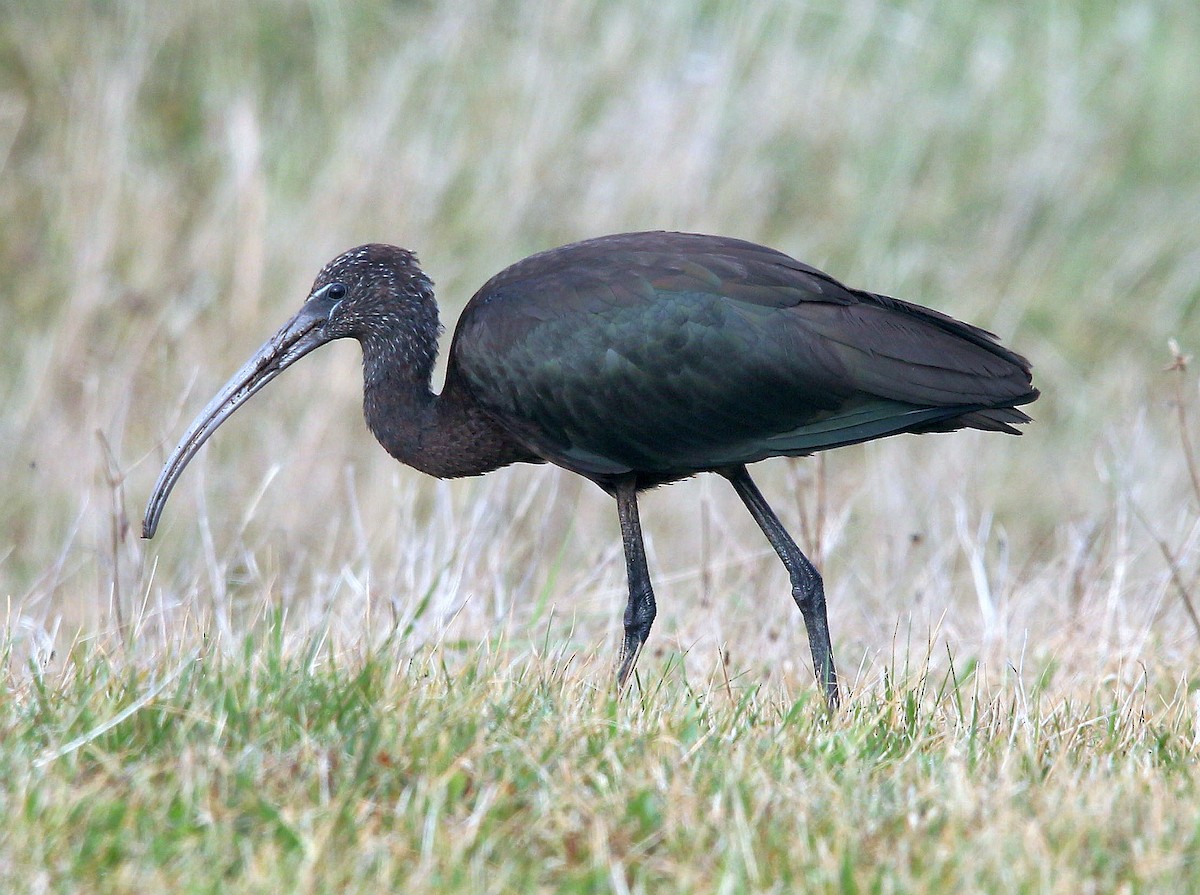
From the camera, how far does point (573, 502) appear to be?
25.7 ft

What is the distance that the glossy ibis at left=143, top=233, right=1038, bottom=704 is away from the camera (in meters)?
4.37

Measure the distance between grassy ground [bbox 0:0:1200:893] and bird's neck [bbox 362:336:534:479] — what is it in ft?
1.47

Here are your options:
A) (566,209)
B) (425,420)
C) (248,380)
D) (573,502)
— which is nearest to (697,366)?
(425,420)

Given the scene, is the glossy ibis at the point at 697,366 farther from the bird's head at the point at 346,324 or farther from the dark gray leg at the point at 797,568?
the bird's head at the point at 346,324

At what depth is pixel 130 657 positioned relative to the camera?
3.44 meters

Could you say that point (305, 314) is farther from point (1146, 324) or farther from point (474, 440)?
point (1146, 324)

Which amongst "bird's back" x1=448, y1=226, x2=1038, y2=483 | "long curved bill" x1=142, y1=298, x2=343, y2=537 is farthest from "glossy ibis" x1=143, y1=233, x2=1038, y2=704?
"long curved bill" x1=142, y1=298, x2=343, y2=537

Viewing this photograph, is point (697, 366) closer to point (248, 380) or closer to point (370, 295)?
point (370, 295)

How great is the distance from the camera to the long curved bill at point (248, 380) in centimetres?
489

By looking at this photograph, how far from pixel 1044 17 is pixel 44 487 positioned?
725cm

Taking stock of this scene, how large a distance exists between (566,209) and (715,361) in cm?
493

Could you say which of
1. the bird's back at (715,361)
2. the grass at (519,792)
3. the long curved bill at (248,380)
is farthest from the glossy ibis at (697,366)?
the grass at (519,792)

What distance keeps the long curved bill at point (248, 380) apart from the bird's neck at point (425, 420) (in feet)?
0.74

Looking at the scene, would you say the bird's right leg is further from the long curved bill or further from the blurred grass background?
the blurred grass background
